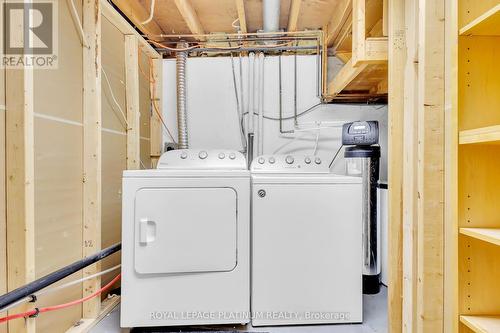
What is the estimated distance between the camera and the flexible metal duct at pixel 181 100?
9.26ft

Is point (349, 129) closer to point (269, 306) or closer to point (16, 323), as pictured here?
point (269, 306)

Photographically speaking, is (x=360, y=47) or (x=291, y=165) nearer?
(x=360, y=47)

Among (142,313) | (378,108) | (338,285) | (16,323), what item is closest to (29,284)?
(16,323)

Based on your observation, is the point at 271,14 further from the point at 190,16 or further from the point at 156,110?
the point at 156,110

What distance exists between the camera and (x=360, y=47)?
1.83m

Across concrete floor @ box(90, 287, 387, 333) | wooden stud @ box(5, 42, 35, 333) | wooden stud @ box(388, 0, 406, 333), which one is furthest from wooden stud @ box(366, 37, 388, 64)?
wooden stud @ box(5, 42, 35, 333)

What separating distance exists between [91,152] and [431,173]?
6.11 ft

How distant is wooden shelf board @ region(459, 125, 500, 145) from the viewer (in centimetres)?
96

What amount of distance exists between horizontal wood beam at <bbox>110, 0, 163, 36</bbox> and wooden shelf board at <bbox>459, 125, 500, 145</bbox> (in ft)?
7.62

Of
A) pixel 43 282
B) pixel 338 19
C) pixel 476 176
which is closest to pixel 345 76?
pixel 338 19

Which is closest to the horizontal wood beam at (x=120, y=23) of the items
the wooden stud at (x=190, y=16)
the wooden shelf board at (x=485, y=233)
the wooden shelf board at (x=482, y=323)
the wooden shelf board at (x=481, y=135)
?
the wooden stud at (x=190, y=16)

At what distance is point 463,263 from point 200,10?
8.39 feet

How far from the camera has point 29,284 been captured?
1.23 meters

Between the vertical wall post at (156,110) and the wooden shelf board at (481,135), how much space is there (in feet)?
8.15
